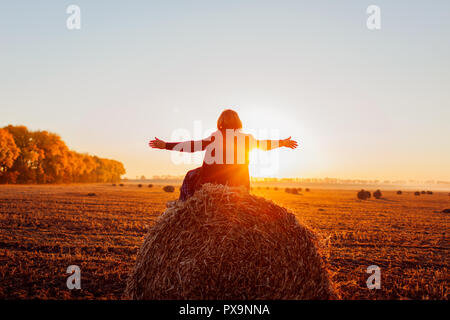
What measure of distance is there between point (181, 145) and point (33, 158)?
85.4 metres

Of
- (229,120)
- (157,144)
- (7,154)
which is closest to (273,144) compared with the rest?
(229,120)

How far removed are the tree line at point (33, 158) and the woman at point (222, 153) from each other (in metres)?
77.8

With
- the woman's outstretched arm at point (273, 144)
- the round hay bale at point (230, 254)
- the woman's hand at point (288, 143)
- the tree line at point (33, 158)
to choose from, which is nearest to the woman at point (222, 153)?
the woman's outstretched arm at point (273, 144)

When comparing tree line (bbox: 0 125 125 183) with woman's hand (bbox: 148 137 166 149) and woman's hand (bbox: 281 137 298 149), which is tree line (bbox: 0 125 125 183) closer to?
woman's hand (bbox: 148 137 166 149)

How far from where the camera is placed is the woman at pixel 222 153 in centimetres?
578

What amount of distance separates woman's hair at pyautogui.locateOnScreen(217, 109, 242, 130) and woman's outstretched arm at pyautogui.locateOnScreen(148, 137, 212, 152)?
388 mm

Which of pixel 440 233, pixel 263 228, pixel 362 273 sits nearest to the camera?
pixel 263 228

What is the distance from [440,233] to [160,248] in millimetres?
13684

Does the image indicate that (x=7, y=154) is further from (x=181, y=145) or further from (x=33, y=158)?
(x=181, y=145)

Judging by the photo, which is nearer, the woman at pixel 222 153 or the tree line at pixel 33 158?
the woman at pixel 222 153

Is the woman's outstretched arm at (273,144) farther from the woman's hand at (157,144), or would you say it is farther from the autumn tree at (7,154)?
the autumn tree at (7,154)
